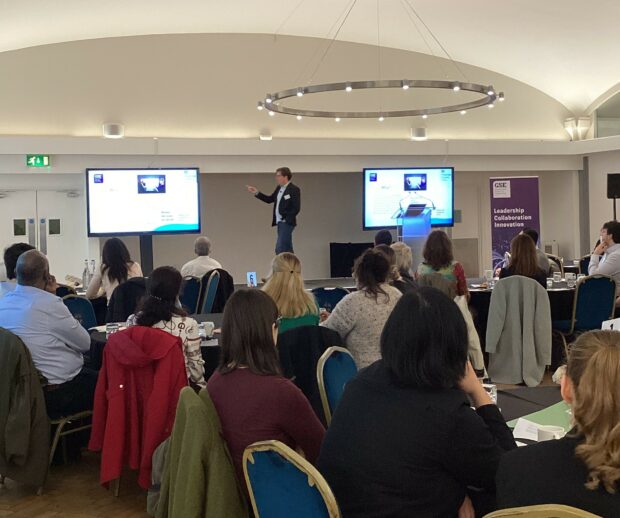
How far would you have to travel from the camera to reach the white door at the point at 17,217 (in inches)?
441

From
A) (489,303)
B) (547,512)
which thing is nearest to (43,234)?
(489,303)

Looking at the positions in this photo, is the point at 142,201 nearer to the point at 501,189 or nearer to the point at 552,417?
the point at 501,189

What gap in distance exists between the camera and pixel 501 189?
1267cm

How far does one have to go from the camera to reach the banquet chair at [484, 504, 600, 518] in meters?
1.49

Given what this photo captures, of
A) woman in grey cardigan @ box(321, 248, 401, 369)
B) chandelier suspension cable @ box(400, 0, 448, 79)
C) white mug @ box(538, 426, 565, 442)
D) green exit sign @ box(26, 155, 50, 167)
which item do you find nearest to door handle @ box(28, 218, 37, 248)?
green exit sign @ box(26, 155, 50, 167)

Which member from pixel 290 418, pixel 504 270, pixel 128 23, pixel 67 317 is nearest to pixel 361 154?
pixel 128 23

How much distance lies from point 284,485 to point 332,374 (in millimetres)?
1281

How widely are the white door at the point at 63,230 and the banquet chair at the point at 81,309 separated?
5236 millimetres

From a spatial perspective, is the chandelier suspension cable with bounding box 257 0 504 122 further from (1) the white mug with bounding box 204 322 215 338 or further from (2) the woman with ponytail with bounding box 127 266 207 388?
(2) the woman with ponytail with bounding box 127 266 207 388

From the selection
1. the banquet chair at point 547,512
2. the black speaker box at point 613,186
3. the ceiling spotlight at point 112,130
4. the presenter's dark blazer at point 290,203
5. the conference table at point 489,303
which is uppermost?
the ceiling spotlight at point 112,130

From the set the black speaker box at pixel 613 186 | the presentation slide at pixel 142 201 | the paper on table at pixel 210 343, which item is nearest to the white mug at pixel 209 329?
the paper on table at pixel 210 343

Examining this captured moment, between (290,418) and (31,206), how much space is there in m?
9.74

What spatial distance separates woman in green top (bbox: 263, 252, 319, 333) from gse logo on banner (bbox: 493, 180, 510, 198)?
870 cm

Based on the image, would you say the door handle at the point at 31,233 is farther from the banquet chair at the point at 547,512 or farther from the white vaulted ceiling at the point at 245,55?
the banquet chair at the point at 547,512
